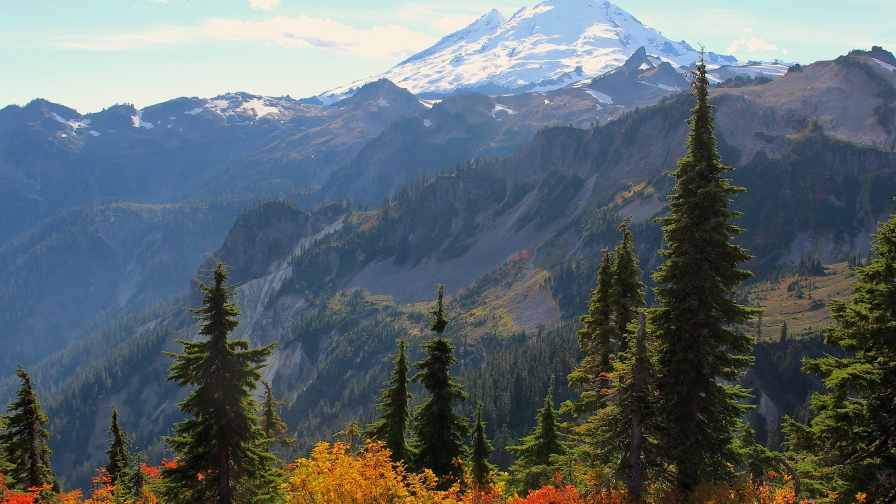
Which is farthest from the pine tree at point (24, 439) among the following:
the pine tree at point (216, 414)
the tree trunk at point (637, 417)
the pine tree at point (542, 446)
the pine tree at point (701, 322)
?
the pine tree at point (701, 322)

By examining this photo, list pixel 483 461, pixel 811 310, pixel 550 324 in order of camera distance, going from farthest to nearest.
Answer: pixel 550 324, pixel 811 310, pixel 483 461

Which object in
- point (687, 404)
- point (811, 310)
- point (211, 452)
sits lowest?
point (811, 310)

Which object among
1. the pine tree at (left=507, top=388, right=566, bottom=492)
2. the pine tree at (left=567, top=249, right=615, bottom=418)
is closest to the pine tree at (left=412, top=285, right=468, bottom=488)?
the pine tree at (left=507, top=388, right=566, bottom=492)

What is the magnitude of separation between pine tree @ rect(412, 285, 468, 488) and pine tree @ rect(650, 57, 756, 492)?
15283 mm

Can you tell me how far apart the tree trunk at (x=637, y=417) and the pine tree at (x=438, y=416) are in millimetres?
15275

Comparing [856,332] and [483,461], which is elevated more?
[856,332]

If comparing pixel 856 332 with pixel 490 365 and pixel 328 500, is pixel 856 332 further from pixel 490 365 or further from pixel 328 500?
pixel 490 365

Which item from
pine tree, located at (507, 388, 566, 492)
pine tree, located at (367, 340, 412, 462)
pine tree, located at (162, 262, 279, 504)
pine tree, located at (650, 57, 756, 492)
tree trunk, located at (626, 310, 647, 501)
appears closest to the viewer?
tree trunk, located at (626, 310, 647, 501)

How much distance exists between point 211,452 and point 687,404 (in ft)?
67.2

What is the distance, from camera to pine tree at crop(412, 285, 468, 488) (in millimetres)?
36625

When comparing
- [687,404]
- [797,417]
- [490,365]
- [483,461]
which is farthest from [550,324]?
[687,404]

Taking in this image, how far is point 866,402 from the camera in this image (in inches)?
798

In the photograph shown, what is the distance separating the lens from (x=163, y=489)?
27.8 m

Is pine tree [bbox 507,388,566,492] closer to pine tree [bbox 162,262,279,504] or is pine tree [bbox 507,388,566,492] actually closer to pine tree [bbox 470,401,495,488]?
pine tree [bbox 470,401,495,488]
